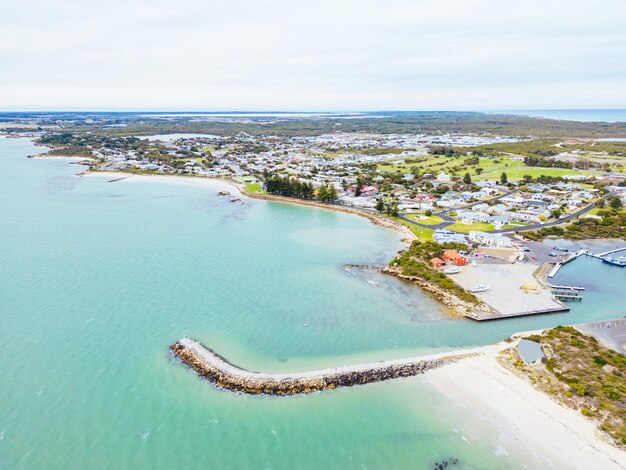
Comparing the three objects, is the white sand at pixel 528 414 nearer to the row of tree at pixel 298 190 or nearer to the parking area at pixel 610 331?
the parking area at pixel 610 331

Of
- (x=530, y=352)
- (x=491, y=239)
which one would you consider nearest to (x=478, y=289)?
(x=530, y=352)

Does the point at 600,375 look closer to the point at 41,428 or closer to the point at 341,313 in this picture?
the point at 341,313

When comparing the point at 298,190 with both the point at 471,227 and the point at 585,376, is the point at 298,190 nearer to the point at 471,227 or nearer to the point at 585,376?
the point at 471,227

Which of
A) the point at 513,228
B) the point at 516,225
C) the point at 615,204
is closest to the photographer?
the point at 513,228

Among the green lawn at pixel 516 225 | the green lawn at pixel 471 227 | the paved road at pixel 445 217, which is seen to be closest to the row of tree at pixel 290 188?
the paved road at pixel 445 217

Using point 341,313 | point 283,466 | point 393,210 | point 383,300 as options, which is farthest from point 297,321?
point 393,210

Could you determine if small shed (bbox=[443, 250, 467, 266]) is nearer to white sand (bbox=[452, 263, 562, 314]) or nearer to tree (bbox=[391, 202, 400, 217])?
white sand (bbox=[452, 263, 562, 314])
